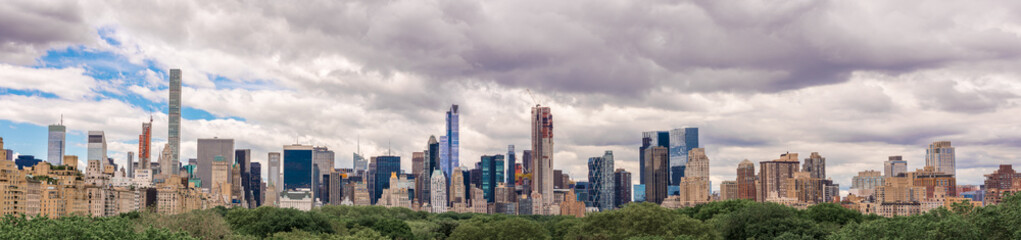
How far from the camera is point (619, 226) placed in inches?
3676

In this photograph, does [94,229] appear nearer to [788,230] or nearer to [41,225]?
[41,225]

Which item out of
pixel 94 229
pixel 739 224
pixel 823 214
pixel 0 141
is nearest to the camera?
pixel 94 229

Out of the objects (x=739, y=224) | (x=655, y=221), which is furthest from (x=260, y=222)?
(x=739, y=224)

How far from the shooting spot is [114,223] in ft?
191

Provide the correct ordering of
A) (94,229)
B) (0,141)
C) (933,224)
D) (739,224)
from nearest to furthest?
(94,229) < (933,224) < (739,224) < (0,141)

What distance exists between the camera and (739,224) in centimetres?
9900

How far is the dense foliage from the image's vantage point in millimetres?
55219

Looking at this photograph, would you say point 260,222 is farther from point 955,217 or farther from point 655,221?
point 955,217

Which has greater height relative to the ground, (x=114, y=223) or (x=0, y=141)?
(x=0, y=141)

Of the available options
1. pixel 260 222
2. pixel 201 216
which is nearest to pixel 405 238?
pixel 260 222

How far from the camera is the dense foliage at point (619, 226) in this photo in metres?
55.2

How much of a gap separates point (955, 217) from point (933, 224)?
8.06ft

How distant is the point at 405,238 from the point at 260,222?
2401 centimetres

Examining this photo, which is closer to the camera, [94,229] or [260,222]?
[94,229]
